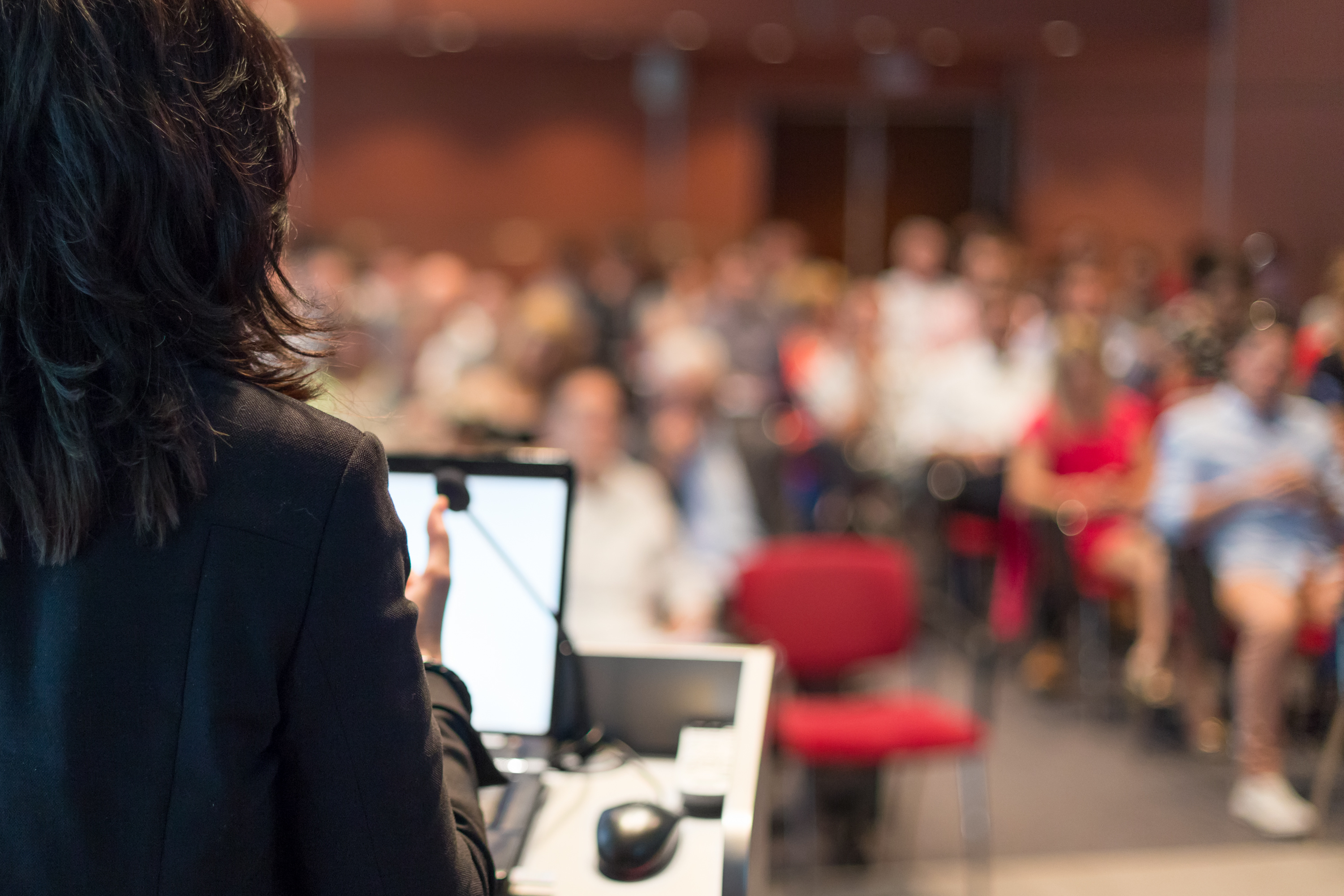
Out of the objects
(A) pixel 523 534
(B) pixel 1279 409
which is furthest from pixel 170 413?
(B) pixel 1279 409

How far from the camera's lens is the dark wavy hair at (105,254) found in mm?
833

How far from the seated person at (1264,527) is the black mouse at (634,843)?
1198 mm

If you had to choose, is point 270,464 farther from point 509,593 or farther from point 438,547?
point 509,593

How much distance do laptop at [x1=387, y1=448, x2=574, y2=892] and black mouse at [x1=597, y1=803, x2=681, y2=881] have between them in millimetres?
190

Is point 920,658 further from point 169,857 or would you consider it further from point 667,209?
point 667,209

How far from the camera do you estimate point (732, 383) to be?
6.49m

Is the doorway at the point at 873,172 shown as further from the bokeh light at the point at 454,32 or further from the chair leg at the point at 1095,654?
the chair leg at the point at 1095,654

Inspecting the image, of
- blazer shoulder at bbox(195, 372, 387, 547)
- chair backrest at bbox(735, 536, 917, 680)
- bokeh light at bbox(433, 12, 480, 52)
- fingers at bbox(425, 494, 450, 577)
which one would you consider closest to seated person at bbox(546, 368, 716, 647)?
chair backrest at bbox(735, 536, 917, 680)

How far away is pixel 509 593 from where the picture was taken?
156 cm

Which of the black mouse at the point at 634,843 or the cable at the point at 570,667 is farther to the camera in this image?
the cable at the point at 570,667

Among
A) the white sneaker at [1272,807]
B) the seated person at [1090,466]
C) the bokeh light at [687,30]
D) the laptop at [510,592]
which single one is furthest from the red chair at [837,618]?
the bokeh light at [687,30]

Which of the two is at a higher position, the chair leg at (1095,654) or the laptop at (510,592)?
the laptop at (510,592)

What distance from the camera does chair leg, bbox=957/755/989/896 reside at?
2.98 m

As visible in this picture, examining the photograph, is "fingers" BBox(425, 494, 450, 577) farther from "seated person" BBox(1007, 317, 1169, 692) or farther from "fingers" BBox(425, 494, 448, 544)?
"seated person" BBox(1007, 317, 1169, 692)
